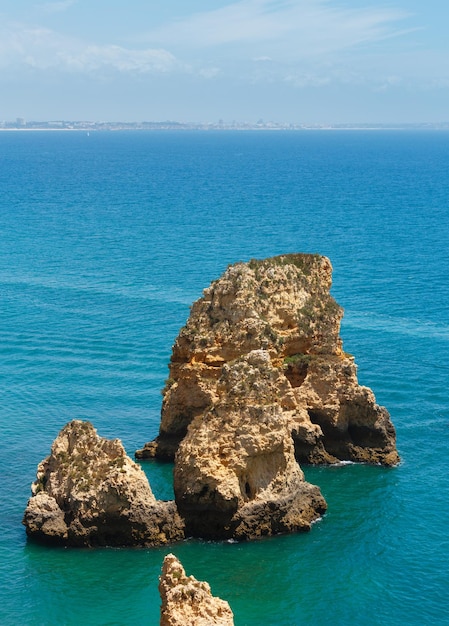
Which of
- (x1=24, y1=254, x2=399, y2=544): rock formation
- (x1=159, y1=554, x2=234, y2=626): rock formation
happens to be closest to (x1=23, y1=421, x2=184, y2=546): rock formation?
(x1=24, y1=254, x2=399, y2=544): rock formation

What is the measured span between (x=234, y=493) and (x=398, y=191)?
5120 inches

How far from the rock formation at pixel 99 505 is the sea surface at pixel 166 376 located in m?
0.60

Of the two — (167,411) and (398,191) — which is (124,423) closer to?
(167,411)

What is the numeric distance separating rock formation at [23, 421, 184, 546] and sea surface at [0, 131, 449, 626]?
0.60m

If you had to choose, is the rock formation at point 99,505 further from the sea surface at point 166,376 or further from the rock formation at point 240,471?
the rock formation at point 240,471

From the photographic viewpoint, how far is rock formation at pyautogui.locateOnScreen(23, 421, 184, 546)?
3916 centimetres

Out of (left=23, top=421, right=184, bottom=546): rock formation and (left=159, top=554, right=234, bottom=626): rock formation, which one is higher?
(left=159, top=554, right=234, bottom=626): rock formation

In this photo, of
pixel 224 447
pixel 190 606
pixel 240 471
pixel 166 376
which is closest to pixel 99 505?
pixel 224 447

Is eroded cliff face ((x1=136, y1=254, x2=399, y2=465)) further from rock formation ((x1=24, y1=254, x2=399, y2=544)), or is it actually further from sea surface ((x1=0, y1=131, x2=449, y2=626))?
sea surface ((x1=0, y1=131, x2=449, y2=626))

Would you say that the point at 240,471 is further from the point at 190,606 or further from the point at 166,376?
the point at 166,376

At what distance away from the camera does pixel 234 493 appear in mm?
40125

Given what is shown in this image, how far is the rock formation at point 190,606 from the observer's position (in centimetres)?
2678

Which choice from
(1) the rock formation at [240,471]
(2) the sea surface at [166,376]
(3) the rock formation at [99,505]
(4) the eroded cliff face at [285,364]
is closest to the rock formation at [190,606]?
(2) the sea surface at [166,376]

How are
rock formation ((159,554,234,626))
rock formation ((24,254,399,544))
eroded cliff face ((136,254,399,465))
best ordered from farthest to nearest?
eroded cliff face ((136,254,399,465)) → rock formation ((24,254,399,544)) → rock formation ((159,554,234,626))
